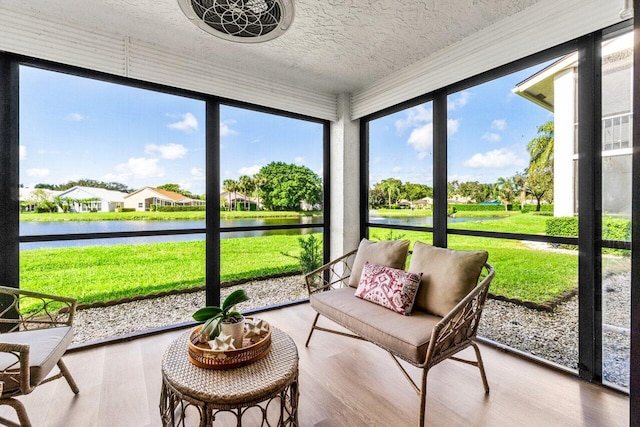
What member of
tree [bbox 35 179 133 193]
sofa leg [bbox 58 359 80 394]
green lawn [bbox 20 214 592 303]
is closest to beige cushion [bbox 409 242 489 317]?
green lawn [bbox 20 214 592 303]

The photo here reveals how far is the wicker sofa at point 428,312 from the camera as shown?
5.31 ft

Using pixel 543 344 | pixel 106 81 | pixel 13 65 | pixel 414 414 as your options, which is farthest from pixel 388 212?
pixel 13 65

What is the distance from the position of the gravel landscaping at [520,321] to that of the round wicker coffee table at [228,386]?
4.83ft

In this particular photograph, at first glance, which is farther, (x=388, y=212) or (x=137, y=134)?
(x=388, y=212)

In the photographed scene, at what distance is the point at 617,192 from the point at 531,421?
145 centimetres

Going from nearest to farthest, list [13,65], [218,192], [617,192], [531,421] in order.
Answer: [531,421]
[617,192]
[13,65]
[218,192]

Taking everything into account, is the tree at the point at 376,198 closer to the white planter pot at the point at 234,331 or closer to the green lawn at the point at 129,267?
the green lawn at the point at 129,267

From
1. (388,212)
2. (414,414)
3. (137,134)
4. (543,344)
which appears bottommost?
(414,414)

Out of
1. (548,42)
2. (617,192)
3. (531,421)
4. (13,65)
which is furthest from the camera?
(13,65)

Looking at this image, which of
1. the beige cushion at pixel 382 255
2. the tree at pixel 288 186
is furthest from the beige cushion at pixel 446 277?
the tree at pixel 288 186

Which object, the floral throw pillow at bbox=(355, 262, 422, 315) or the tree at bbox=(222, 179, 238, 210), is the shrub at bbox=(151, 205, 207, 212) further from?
the floral throw pillow at bbox=(355, 262, 422, 315)

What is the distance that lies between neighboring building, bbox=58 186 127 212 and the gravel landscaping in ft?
2.86

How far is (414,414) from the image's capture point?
5.42 feet

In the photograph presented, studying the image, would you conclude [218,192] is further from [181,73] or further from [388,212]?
[388,212]
